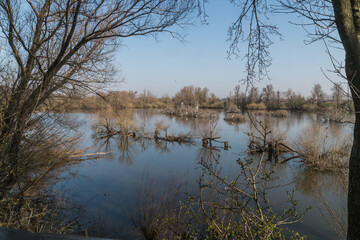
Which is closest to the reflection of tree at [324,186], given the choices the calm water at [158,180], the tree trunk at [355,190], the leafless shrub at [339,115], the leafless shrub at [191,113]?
the calm water at [158,180]

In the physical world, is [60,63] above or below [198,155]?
above

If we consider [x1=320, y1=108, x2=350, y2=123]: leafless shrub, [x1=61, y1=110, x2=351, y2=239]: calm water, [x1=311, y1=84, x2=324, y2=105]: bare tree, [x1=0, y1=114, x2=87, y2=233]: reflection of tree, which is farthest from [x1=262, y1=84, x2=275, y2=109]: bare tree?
[x1=0, y1=114, x2=87, y2=233]: reflection of tree

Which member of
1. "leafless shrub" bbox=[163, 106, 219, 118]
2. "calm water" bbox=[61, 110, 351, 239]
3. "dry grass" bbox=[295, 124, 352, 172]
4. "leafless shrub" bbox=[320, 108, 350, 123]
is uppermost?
"leafless shrub" bbox=[320, 108, 350, 123]

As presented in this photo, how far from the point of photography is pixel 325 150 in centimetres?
→ 1109

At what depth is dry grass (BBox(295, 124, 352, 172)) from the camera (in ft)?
34.3

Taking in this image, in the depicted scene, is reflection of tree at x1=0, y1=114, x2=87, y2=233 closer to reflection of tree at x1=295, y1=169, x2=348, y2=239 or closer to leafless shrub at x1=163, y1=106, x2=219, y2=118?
reflection of tree at x1=295, y1=169, x2=348, y2=239

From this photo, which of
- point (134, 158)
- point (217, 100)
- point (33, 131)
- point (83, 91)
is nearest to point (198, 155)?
point (134, 158)

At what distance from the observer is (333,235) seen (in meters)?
5.46

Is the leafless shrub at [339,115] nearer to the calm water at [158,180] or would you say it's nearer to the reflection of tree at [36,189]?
the calm water at [158,180]

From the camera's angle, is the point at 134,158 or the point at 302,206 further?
the point at 134,158

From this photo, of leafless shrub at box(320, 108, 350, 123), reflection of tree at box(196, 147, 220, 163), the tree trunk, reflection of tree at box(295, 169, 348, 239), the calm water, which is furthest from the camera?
reflection of tree at box(196, 147, 220, 163)

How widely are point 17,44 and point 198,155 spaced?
10.5 meters

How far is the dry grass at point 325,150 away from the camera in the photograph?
1045 cm

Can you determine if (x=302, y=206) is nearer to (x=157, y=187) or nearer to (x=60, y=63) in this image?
(x=157, y=187)
